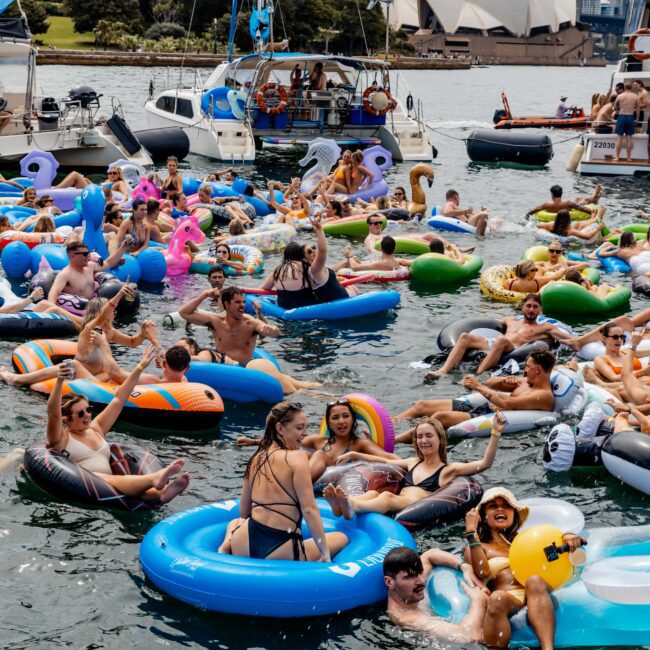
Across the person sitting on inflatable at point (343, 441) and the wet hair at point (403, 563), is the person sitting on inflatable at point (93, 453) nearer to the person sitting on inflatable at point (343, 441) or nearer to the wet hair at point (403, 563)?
the person sitting on inflatable at point (343, 441)

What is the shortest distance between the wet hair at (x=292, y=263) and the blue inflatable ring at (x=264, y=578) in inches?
255

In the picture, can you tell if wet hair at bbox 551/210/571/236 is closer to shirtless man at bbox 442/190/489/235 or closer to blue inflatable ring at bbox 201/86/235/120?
shirtless man at bbox 442/190/489/235

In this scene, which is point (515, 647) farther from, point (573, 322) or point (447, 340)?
point (573, 322)

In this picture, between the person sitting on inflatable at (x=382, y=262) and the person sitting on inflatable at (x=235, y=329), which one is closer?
the person sitting on inflatable at (x=235, y=329)

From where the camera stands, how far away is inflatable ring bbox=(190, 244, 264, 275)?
646 inches

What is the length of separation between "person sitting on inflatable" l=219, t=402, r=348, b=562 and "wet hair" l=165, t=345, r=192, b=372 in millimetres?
3249

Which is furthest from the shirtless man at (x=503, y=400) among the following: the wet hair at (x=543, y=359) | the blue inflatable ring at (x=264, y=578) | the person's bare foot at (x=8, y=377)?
the person's bare foot at (x=8, y=377)

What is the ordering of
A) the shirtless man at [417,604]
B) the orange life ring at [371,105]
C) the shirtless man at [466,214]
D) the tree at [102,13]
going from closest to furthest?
the shirtless man at [417,604] → the shirtless man at [466,214] → the orange life ring at [371,105] → the tree at [102,13]

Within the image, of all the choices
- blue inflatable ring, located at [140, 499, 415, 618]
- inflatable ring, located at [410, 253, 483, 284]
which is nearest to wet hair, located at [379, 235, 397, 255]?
inflatable ring, located at [410, 253, 483, 284]

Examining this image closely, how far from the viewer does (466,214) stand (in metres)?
20.5

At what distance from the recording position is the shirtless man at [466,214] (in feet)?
64.8

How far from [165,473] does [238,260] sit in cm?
880

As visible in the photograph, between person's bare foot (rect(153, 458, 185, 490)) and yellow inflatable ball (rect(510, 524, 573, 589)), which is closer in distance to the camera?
yellow inflatable ball (rect(510, 524, 573, 589))

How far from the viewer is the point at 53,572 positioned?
25.1 ft
